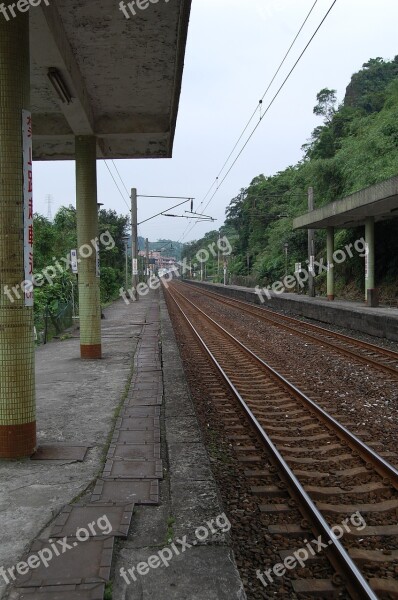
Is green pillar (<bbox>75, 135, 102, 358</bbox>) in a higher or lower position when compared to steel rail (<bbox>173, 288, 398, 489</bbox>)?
higher

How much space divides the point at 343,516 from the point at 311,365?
6.48 m

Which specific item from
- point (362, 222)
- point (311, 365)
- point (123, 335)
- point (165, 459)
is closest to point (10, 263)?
point (165, 459)

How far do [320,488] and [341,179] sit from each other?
29.8 metres

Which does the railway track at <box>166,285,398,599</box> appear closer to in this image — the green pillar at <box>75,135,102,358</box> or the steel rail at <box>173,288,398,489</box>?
the steel rail at <box>173,288,398,489</box>

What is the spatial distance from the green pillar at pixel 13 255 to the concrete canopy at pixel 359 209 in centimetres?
1240

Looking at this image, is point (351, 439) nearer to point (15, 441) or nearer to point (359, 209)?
point (15, 441)

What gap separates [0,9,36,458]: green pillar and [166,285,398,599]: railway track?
2.16 meters

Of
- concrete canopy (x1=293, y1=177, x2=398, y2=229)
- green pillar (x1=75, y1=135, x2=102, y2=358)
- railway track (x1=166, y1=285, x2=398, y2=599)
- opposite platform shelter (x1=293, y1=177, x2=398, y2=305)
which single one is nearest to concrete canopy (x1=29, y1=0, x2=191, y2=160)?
green pillar (x1=75, y1=135, x2=102, y2=358)

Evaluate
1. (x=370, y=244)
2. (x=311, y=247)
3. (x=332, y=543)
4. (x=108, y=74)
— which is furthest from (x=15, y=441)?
(x=311, y=247)

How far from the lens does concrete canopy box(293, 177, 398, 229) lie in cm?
1531

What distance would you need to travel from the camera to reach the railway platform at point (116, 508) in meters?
2.74

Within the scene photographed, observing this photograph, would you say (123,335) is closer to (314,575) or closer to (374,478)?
(374,478)

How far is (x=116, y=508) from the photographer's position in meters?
3.56

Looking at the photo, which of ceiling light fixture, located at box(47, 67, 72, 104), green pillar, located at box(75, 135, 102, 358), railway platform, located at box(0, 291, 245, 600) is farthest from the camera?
green pillar, located at box(75, 135, 102, 358)
